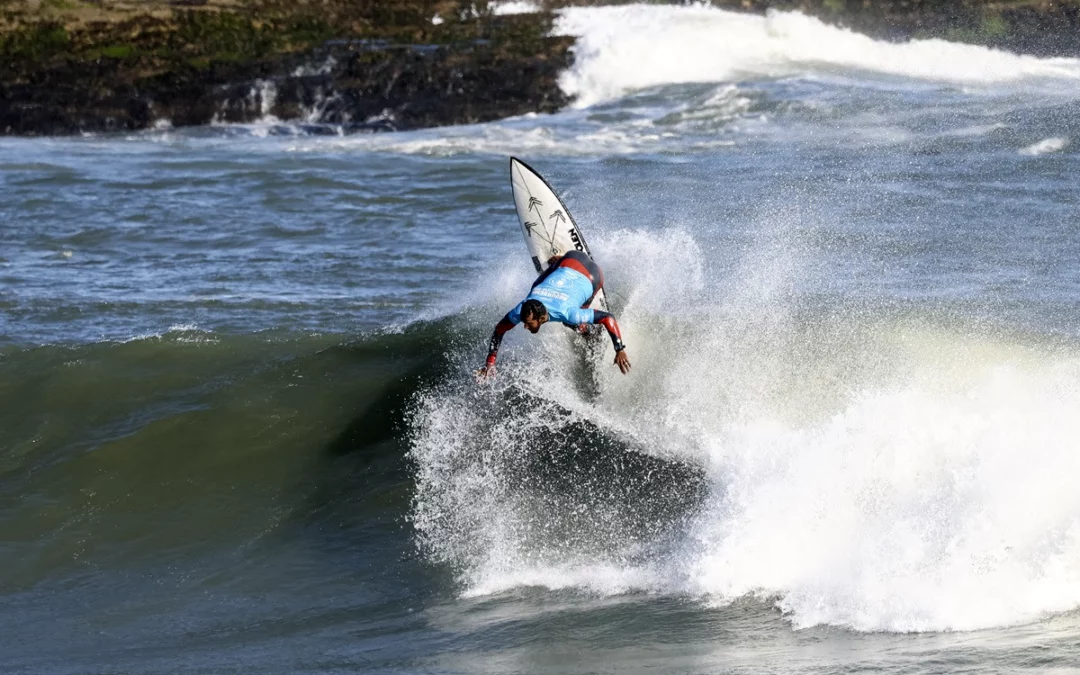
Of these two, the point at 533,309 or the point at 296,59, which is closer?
the point at 533,309

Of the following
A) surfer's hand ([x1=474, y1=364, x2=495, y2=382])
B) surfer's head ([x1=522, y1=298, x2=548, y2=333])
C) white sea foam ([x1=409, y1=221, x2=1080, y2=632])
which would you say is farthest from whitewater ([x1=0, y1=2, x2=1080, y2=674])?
surfer's head ([x1=522, y1=298, x2=548, y2=333])

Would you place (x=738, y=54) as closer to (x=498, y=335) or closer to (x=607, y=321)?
(x=607, y=321)

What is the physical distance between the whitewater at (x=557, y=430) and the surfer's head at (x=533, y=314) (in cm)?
119

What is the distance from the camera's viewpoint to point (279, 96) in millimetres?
32688

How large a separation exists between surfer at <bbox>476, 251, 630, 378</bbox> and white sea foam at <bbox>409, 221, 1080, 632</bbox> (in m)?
0.79

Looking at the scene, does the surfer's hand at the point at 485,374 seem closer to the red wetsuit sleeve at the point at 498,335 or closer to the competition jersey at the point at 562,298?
the red wetsuit sleeve at the point at 498,335

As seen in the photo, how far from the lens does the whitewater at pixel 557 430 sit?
808 cm

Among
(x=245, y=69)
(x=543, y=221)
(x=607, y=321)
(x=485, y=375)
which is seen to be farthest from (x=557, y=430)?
(x=245, y=69)

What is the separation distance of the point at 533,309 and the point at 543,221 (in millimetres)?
3002

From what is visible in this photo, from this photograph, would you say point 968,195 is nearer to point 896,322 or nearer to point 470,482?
point 896,322

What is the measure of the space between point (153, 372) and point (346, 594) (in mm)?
4905

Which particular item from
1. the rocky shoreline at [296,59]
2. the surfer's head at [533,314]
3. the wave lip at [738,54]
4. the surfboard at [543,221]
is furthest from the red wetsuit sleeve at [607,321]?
the wave lip at [738,54]

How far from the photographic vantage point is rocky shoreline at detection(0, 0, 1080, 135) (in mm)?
32250

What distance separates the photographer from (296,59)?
3406 centimetres
